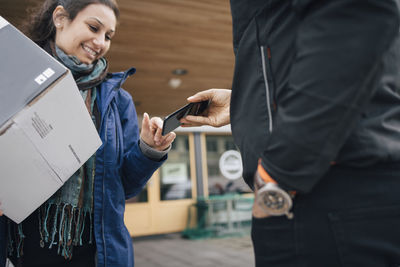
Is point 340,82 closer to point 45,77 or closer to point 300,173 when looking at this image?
point 300,173

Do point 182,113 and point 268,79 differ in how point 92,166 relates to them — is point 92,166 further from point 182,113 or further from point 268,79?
point 268,79

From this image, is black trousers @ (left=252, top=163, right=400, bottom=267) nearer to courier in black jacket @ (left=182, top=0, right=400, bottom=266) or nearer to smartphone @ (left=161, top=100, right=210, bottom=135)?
courier in black jacket @ (left=182, top=0, right=400, bottom=266)

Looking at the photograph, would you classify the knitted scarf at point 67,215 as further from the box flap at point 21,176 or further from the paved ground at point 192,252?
the paved ground at point 192,252

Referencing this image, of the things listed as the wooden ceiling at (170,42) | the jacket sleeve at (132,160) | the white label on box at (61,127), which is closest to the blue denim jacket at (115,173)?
the jacket sleeve at (132,160)

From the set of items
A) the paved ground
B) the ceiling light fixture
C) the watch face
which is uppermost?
the watch face

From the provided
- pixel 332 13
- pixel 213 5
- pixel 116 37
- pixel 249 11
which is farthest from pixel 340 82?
pixel 116 37

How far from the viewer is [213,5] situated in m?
3.30

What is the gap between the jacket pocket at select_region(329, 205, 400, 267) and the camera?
2.30 feet

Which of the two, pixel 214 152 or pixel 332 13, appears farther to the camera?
pixel 214 152

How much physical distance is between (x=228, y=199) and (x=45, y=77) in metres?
7.57

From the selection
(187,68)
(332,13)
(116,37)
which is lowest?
(187,68)

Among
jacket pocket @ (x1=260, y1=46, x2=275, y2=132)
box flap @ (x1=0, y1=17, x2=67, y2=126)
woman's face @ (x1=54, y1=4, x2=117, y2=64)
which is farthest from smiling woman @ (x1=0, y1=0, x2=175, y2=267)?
jacket pocket @ (x1=260, y1=46, x2=275, y2=132)

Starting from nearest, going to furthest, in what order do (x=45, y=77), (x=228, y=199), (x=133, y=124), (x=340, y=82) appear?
Answer: (x=340, y=82), (x=45, y=77), (x=133, y=124), (x=228, y=199)

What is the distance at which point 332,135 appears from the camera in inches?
26.7
